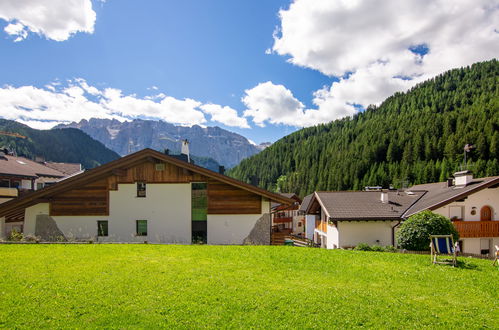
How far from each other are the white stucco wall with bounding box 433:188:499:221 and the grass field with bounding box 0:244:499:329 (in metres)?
11.7

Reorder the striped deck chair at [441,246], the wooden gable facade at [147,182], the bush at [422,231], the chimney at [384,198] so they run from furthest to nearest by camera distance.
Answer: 1. the chimney at [384,198]
2. the wooden gable facade at [147,182]
3. the bush at [422,231]
4. the striped deck chair at [441,246]

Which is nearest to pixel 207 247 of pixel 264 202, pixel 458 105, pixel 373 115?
pixel 264 202

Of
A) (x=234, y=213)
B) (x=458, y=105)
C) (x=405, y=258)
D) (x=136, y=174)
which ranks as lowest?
(x=405, y=258)

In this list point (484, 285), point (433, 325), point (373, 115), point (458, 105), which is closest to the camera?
point (433, 325)

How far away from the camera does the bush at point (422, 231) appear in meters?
16.0

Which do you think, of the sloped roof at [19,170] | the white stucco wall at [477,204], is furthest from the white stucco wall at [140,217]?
the white stucco wall at [477,204]

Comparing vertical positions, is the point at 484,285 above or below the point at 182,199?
below

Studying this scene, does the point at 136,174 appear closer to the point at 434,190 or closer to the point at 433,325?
the point at 433,325

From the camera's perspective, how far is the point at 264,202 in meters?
17.3

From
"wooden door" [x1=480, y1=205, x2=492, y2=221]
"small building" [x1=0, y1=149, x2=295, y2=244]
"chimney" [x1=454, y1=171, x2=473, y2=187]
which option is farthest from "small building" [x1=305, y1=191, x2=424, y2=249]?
"small building" [x1=0, y1=149, x2=295, y2=244]

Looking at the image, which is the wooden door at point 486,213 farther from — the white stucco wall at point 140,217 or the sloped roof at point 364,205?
the white stucco wall at point 140,217

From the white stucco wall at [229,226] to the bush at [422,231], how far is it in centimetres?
790

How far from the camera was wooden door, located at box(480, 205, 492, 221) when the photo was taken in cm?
2261

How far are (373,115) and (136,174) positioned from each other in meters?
202
